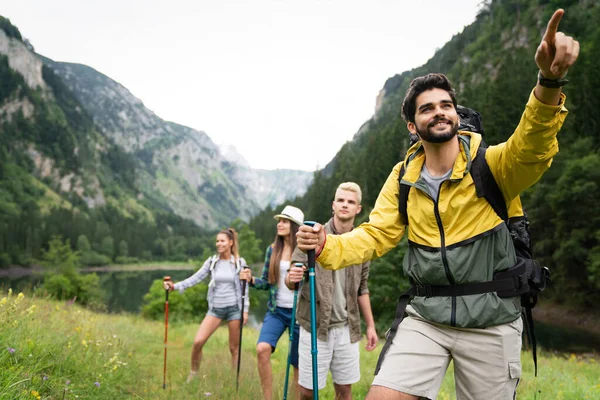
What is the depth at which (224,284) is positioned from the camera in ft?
24.5

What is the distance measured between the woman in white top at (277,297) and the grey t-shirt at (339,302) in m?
0.63

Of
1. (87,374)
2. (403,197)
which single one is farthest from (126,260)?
(403,197)

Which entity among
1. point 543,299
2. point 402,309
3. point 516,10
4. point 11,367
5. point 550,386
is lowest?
point 543,299

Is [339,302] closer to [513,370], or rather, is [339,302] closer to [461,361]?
[461,361]

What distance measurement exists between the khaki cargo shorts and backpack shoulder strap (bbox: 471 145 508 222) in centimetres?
69

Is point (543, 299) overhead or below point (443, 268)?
below

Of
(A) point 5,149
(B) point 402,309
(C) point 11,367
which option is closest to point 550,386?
(B) point 402,309

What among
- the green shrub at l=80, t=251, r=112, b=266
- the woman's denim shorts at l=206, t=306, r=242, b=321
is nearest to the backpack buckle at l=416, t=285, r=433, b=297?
the woman's denim shorts at l=206, t=306, r=242, b=321

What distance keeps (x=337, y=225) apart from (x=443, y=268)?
2.45m

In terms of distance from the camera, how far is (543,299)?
36656 mm

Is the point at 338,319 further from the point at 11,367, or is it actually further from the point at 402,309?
the point at 11,367

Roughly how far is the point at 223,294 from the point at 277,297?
1854mm

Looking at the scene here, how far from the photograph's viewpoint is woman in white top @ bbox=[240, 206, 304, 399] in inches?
209

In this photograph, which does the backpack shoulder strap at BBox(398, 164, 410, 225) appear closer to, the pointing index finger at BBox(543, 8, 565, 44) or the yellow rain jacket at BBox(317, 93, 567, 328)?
the yellow rain jacket at BBox(317, 93, 567, 328)
